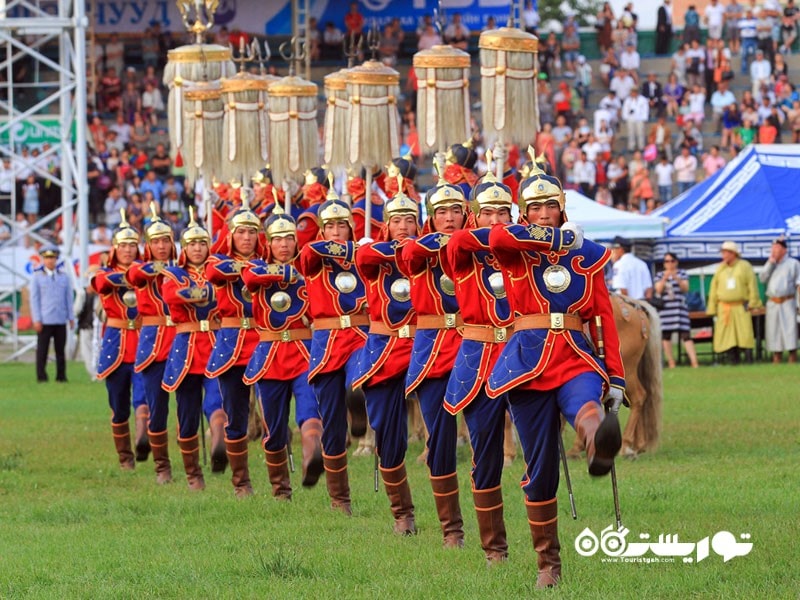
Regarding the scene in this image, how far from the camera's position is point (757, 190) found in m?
26.2

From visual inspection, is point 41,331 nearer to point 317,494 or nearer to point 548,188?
point 317,494

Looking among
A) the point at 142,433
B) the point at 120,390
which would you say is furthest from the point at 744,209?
the point at 142,433

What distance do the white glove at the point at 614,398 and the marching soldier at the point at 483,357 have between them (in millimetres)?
631

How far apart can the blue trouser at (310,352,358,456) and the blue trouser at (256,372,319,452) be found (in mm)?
352

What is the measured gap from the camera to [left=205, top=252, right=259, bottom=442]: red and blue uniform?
40.1 feet

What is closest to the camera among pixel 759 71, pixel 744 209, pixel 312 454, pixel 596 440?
pixel 596 440

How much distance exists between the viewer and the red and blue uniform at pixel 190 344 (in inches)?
505

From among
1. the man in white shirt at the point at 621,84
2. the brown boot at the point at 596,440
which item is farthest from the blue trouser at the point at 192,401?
the man in white shirt at the point at 621,84

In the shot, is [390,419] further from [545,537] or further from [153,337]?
[153,337]

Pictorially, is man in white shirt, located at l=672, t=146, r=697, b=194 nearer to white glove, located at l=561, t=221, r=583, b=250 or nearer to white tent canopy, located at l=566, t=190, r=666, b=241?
white tent canopy, located at l=566, t=190, r=666, b=241

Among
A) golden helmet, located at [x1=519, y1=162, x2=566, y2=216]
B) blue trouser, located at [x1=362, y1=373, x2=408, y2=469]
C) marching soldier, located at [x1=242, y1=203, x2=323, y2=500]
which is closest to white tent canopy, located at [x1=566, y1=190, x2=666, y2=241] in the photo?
marching soldier, located at [x1=242, y1=203, x2=323, y2=500]

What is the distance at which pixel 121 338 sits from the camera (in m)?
14.3

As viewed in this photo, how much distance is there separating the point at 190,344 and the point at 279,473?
147cm

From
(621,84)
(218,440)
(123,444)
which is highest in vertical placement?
(621,84)
